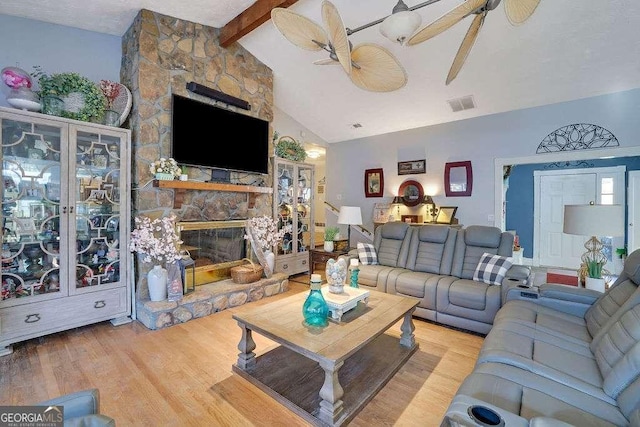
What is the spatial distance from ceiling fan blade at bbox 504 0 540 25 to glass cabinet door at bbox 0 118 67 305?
3.71 m

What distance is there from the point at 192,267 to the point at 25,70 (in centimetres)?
266

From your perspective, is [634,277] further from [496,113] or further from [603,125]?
[496,113]

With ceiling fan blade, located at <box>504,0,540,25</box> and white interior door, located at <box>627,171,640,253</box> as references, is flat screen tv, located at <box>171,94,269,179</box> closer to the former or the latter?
ceiling fan blade, located at <box>504,0,540,25</box>

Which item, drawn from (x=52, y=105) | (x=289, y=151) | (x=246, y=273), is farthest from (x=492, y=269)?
(x=52, y=105)

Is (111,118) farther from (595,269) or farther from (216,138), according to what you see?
Result: (595,269)

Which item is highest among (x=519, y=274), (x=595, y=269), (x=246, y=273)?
(x=595, y=269)

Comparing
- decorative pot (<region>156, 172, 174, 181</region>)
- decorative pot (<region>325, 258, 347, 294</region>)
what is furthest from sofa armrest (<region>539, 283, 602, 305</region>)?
decorative pot (<region>156, 172, 174, 181</region>)

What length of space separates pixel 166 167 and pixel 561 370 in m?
3.80

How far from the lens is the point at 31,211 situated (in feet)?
8.86

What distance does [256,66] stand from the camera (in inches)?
174

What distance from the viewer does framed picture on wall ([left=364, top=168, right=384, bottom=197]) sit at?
621 centimetres

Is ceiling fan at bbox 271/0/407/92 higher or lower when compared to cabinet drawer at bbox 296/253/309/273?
higher

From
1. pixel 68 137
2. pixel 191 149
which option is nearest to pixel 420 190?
pixel 191 149

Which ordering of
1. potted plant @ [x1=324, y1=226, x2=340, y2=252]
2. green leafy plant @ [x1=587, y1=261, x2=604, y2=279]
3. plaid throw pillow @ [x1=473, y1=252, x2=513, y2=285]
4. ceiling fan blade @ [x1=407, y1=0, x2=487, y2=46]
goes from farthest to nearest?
1. potted plant @ [x1=324, y1=226, x2=340, y2=252]
2. plaid throw pillow @ [x1=473, y1=252, x2=513, y2=285]
3. green leafy plant @ [x1=587, y1=261, x2=604, y2=279]
4. ceiling fan blade @ [x1=407, y1=0, x2=487, y2=46]
